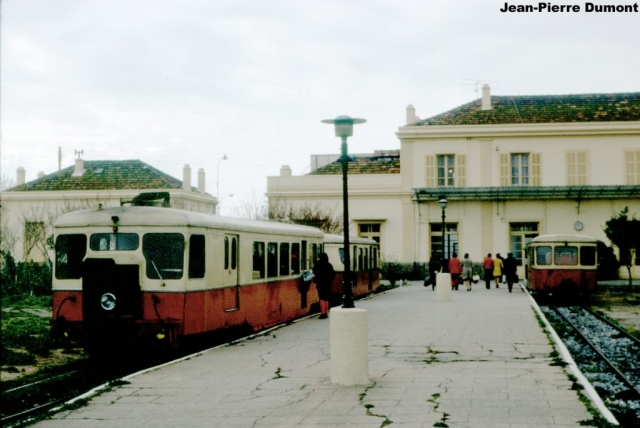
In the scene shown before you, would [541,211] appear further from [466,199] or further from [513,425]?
[513,425]

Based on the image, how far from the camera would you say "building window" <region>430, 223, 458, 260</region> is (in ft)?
151

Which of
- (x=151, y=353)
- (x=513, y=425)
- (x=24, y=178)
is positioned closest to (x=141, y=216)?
(x=151, y=353)

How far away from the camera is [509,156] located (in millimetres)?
45656

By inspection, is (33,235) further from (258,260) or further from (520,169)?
(258,260)

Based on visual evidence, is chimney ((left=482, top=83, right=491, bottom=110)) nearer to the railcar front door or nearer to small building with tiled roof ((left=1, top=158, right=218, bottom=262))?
small building with tiled roof ((left=1, top=158, right=218, bottom=262))

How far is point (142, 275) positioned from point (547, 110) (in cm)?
3799

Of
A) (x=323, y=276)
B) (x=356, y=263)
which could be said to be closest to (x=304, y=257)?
(x=323, y=276)

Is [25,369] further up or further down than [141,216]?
further down

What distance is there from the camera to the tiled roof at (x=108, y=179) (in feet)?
175

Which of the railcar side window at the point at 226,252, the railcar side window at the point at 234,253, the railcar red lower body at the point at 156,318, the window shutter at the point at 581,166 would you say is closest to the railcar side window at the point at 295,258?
the railcar side window at the point at 234,253

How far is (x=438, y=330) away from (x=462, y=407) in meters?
8.26

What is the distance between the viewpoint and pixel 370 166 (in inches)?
1981

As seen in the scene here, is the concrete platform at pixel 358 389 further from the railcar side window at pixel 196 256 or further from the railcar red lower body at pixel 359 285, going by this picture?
the railcar red lower body at pixel 359 285

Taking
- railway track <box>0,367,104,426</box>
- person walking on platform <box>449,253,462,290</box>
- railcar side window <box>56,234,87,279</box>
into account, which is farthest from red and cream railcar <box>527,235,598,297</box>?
railway track <box>0,367,104,426</box>
